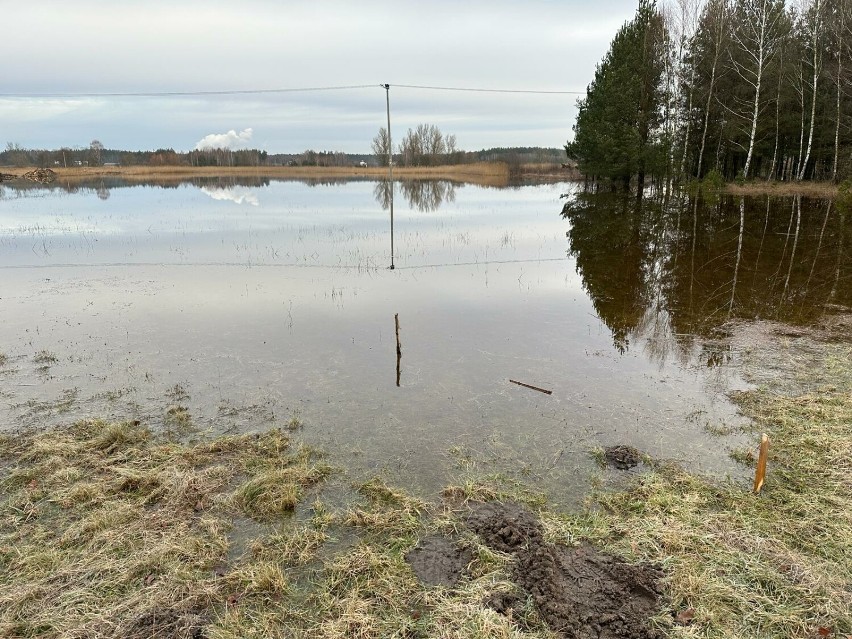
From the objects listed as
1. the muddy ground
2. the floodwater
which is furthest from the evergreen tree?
the muddy ground

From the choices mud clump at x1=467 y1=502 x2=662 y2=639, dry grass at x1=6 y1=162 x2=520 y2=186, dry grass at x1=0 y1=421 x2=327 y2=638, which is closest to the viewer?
mud clump at x1=467 y1=502 x2=662 y2=639

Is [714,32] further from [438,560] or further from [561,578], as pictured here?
[438,560]

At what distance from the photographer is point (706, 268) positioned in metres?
15.0

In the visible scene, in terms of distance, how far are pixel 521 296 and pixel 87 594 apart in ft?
34.6

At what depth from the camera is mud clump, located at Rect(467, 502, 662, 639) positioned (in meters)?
3.67

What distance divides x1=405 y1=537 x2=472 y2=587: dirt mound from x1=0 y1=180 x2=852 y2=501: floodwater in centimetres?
80

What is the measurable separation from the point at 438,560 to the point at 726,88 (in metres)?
38.8

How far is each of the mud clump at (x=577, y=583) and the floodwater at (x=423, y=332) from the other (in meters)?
0.90

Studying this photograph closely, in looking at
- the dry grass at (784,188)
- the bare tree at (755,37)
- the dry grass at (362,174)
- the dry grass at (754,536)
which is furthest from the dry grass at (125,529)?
the dry grass at (362,174)

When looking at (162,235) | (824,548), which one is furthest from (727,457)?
(162,235)

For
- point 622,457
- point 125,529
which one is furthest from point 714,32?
point 125,529

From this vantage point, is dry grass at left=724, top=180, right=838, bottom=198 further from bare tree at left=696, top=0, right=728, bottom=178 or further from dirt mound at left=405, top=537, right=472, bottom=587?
dirt mound at left=405, top=537, right=472, bottom=587

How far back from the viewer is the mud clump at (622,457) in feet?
18.7

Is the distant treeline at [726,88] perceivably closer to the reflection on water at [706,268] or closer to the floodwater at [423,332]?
the reflection on water at [706,268]
